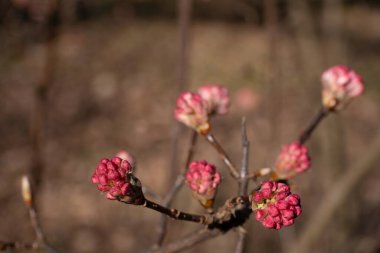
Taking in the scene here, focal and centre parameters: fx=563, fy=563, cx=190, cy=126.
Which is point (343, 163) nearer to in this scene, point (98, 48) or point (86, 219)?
point (86, 219)

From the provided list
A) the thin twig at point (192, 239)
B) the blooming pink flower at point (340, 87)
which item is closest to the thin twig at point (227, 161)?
the thin twig at point (192, 239)

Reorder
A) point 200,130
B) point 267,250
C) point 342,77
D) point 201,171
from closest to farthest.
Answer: point 201,171, point 200,130, point 342,77, point 267,250

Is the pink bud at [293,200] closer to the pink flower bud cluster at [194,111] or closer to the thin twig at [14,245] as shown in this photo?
the pink flower bud cluster at [194,111]

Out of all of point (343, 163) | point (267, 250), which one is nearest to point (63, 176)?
point (267, 250)

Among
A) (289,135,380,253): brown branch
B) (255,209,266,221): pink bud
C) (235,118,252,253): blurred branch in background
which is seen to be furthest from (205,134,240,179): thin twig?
(289,135,380,253): brown branch

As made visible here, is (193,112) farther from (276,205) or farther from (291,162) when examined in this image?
(276,205)
